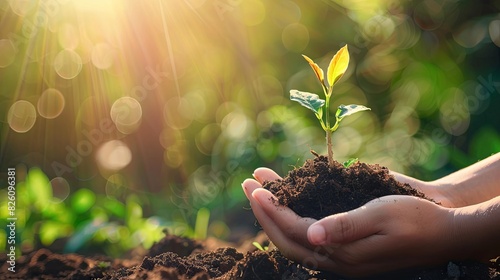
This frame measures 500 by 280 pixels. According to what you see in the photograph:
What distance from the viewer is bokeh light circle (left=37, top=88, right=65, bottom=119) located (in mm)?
3895

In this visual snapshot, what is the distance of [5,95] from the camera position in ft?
12.5

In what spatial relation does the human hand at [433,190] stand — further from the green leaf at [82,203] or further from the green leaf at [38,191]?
the green leaf at [38,191]

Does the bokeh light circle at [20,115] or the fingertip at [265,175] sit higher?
the bokeh light circle at [20,115]

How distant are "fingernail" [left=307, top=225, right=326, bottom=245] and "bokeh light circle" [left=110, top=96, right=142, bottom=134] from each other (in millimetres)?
2754

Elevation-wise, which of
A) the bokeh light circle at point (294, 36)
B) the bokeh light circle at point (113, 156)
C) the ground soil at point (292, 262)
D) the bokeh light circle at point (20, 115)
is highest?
the bokeh light circle at point (294, 36)

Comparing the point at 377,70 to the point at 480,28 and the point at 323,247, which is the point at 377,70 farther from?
the point at 323,247

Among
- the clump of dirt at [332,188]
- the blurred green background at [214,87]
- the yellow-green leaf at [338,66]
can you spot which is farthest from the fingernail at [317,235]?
the blurred green background at [214,87]

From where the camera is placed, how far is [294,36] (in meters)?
3.98

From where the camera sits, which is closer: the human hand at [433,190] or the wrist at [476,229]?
the wrist at [476,229]

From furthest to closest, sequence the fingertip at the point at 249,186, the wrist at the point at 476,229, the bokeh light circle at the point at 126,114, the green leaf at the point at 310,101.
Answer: the bokeh light circle at the point at 126,114 → the fingertip at the point at 249,186 → the green leaf at the point at 310,101 → the wrist at the point at 476,229

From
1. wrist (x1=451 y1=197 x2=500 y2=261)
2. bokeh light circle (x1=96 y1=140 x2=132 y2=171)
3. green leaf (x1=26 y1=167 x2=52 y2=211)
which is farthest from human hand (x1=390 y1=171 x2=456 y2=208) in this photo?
bokeh light circle (x1=96 y1=140 x2=132 y2=171)

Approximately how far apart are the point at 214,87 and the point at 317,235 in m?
2.71

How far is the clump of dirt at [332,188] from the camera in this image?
63.9 inches

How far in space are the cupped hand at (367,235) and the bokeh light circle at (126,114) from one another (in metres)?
2.43
